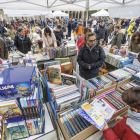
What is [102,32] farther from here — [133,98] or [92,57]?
[133,98]

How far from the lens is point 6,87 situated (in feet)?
3.08

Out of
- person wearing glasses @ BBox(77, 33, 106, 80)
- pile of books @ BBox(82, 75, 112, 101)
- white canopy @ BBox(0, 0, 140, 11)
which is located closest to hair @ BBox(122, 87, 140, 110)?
pile of books @ BBox(82, 75, 112, 101)

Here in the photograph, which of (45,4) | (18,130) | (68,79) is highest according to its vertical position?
(45,4)

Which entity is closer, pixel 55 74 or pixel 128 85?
pixel 55 74

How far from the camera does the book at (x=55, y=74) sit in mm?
1580

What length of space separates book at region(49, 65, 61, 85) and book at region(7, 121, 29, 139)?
0.75m

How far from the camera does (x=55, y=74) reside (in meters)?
1.63

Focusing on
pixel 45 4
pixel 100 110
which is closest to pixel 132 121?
pixel 100 110

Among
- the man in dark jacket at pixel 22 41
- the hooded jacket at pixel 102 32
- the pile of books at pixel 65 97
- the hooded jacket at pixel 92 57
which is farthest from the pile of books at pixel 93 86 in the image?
the hooded jacket at pixel 102 32

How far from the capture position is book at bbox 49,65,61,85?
1580 mm

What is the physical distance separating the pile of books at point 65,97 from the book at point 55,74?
0.24 metres

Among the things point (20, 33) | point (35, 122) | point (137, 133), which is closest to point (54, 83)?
point (35, 122)

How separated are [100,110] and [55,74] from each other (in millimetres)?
833

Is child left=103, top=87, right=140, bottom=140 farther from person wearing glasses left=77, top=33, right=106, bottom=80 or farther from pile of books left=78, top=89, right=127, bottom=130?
person wearing glasses left=77, top=33, right=106, bottom=80
